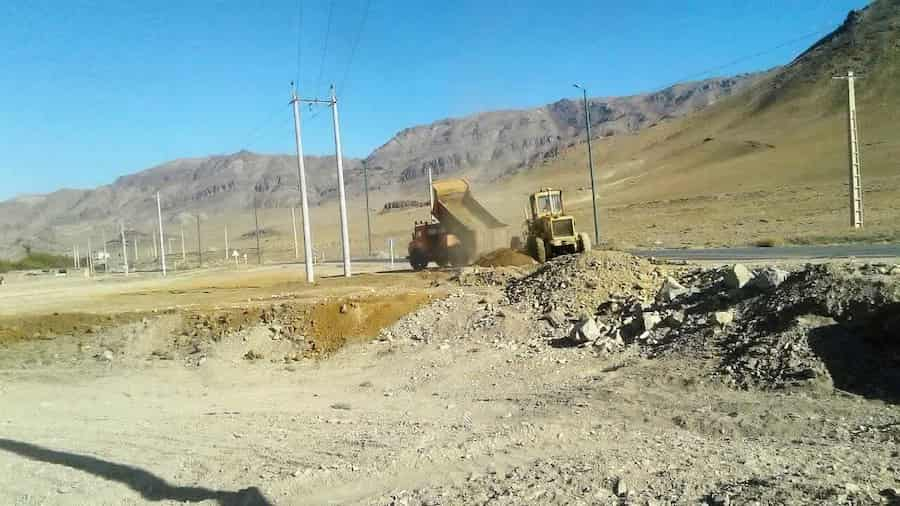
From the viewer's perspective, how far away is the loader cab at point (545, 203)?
1123 inches

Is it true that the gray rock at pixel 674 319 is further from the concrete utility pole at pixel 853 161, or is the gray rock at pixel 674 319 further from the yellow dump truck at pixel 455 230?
the concrete utility pole at pixel 853 161

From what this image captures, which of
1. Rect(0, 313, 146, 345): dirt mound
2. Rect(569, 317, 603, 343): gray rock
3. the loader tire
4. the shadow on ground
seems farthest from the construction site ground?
the loader tire

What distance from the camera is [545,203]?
1131 inches

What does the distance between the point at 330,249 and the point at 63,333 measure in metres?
68.6

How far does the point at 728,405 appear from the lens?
8.37 meters

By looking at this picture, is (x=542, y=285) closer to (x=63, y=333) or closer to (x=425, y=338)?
(x=425, y=338)

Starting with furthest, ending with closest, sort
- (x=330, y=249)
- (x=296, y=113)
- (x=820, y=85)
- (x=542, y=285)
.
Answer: (x=820, y=85) → (x=330, y=249) → (x=296, y=113) → (x=542, y=285)

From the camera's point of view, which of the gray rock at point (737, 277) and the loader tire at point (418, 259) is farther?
the loader tire at point (418, 259)

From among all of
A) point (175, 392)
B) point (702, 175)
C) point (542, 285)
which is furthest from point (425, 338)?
point (702, 175)

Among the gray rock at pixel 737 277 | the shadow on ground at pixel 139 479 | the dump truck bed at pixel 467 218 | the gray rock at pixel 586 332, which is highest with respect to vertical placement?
the dump truck bed at pixel 467 218

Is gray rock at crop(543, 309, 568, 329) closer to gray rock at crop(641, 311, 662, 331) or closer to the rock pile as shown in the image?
the rock pile

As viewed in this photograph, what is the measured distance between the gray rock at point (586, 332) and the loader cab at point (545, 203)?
1566 cm

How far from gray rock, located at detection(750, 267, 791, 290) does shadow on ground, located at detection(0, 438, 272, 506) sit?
838 centimetres

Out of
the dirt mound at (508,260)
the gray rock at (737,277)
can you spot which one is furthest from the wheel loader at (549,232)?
the gray rock at (737,277)
